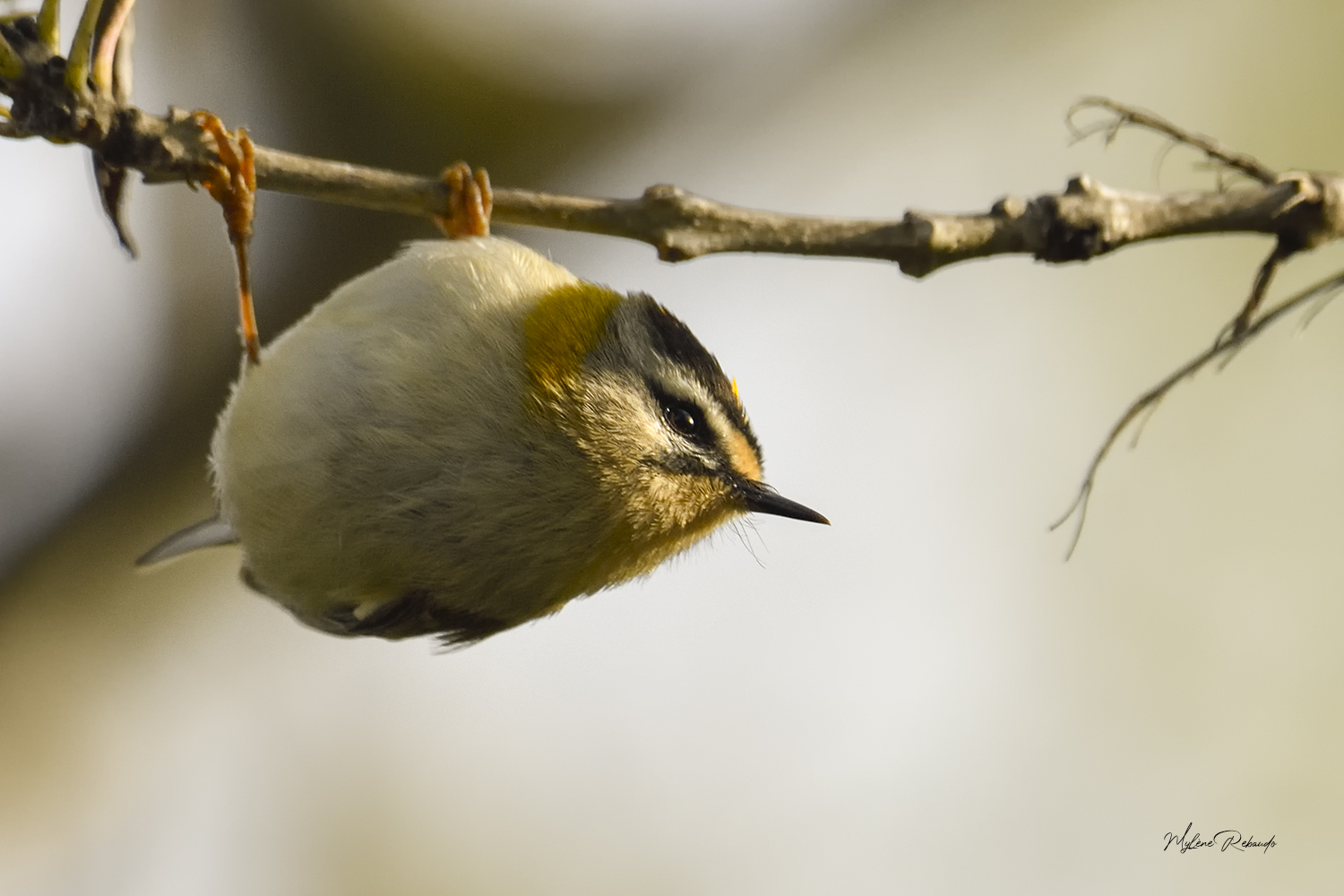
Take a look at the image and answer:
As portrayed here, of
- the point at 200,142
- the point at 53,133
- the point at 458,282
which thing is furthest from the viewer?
the point at 458,282

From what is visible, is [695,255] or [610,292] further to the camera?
[610,292]

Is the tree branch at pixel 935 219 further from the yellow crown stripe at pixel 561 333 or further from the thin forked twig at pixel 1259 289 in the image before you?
the yellow crown stripe at pixel 561 333

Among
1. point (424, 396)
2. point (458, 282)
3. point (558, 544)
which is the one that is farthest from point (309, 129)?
point (558, 544)

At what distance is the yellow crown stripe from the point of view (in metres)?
1.89

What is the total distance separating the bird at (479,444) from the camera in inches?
73.2

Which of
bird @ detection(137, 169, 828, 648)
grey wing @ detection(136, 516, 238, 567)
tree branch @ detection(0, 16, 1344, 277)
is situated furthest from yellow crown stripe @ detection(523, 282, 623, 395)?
grey wing @ detection(136, 516, 238, 567)

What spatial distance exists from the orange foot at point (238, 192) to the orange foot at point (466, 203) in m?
0.30

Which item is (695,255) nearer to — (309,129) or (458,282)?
(458,282)

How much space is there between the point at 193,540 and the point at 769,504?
1.32m

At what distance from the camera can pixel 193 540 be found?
2.43 m

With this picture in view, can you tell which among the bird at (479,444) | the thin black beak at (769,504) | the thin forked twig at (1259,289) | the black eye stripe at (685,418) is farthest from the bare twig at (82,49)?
the thin forked twig at (1259,289)

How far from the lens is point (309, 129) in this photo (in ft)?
9.66

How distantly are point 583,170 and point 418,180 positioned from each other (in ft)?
5.44

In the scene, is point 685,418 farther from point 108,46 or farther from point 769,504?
point 108,46
